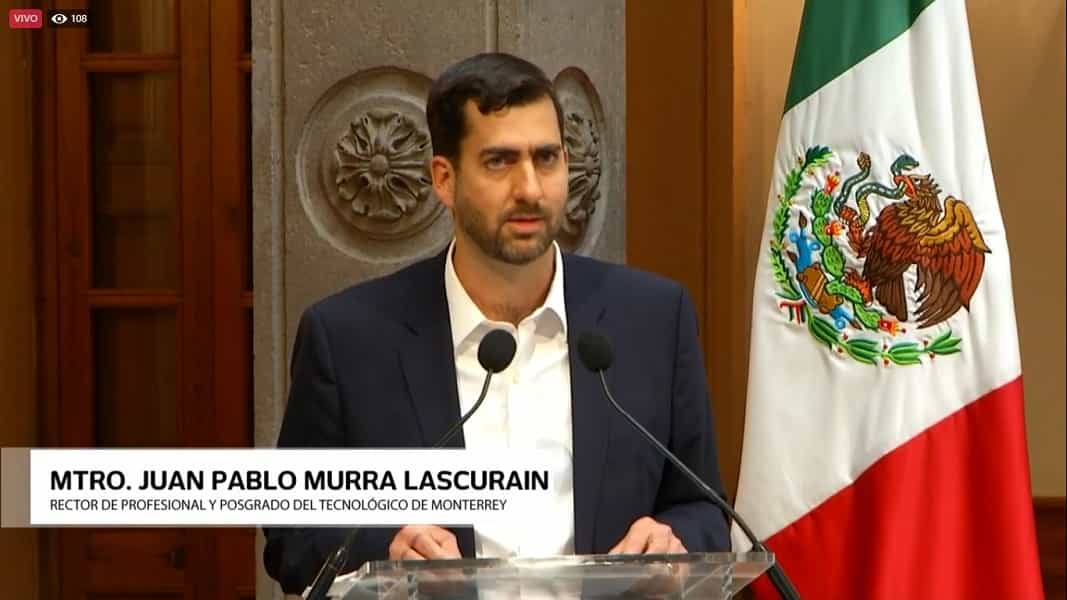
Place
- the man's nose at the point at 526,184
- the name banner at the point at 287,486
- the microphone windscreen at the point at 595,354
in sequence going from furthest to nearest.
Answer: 1. the name banner at the point at 287,486
2. the man's nose at the point at 526,184
3. the microphone windscreen at the point at 595,354

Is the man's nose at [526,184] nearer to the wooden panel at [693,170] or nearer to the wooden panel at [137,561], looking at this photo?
the wooden panel at [693,170]

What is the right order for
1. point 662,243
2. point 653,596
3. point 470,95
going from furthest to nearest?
point 662,243
point 470,95
point 653,596

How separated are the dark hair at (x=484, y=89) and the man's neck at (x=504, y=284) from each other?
18 cm

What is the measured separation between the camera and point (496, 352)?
2174 millimetres

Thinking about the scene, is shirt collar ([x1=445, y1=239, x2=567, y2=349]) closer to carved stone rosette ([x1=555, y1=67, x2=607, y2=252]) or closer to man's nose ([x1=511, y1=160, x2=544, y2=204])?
man's nose ([x1=511, y1=160, x2=544, y2=204])

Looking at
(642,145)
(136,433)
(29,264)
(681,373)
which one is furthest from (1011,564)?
(29,264)

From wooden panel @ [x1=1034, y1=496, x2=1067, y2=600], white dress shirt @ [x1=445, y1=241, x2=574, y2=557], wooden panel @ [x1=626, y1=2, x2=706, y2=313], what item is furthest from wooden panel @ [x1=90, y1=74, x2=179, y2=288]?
wooden panel @ [x1=1034, y1=496, x2=1067, y2=600]

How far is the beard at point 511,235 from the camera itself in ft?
8.26

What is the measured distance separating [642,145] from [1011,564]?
136 centimetres

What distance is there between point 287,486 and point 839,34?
5.05 feet

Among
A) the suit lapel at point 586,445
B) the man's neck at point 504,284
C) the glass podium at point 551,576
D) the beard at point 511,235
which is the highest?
the beard at point 511,235

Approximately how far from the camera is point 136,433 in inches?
163

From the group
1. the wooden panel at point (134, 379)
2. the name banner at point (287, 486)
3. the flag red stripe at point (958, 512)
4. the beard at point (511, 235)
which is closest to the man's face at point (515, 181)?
the beard at point (511, 235)

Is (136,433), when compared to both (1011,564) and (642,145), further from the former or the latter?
(1011,564)
